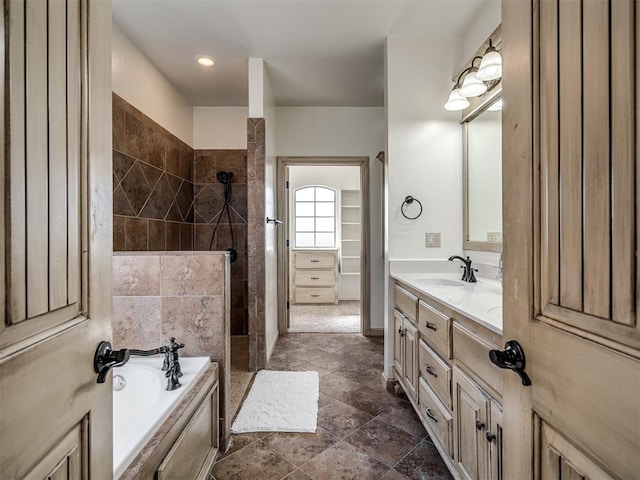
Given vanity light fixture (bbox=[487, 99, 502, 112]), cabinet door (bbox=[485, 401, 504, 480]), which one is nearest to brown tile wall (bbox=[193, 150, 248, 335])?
vanity light fixture (bbox=[487, 99, 502, 112])

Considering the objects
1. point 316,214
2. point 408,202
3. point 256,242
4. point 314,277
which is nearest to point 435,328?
point 408,202

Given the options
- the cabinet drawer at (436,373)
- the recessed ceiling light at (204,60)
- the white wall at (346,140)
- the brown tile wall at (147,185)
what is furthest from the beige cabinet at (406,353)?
the recessed ceiling light at (204,60)

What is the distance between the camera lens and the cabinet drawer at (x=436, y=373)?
144 centimetres

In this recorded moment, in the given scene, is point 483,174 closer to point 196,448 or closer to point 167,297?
point 167,297

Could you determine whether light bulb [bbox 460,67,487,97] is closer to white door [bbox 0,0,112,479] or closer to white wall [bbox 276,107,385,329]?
white wall [bbox 276,107,385,329]

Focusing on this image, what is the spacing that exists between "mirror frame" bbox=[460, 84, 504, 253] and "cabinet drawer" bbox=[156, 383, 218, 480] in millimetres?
1825

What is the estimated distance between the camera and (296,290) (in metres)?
5.21

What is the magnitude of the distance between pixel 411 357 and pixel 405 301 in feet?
1.12

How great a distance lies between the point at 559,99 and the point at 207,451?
1858 millimetres

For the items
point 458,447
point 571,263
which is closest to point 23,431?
point 571,263

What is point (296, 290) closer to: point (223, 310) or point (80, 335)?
point (223, 310)

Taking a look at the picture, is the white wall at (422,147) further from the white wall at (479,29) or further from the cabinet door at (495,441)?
the cabinet door at (495,441)

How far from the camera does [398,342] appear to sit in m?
2.19

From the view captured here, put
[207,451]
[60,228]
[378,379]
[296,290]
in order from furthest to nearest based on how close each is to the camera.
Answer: [296,290] < [378,379] < [207,451] < [60,228]
